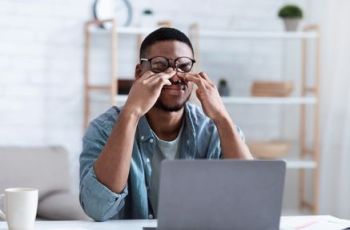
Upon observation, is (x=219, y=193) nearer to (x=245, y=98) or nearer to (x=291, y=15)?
(x=245, y=98)

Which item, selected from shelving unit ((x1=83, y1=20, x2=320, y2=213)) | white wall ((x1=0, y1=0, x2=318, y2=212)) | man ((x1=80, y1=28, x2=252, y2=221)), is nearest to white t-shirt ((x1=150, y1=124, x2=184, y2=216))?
man ((x1=80, y1=28, x2=252, y2=221))

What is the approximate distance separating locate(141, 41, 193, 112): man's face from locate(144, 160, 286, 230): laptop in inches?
21.2

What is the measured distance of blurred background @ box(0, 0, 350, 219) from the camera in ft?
12.3

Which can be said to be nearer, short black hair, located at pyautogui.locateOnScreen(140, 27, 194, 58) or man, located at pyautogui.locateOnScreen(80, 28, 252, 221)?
man, located at pyautogui.locateOnScreen(80, 28, 252, 221)

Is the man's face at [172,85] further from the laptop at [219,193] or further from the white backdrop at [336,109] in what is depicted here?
the white backdrop at [336,109]

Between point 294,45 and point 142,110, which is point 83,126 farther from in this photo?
point 142,110

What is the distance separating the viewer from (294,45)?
419 cm

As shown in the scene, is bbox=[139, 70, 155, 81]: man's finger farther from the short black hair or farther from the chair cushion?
the chair cushion

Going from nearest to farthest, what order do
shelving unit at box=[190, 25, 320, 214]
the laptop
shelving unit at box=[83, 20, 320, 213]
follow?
the laptop
shelving unit at box=[83, 20, 320, 213]
shelving unit at box=[190, 25, 320, 214]

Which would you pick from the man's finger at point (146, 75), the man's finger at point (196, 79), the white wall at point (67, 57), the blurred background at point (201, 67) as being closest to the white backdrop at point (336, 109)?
the blurred background at point (201, 67)

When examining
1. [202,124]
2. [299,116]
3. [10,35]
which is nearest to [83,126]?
[10,35]

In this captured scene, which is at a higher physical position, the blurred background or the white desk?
the blurred background

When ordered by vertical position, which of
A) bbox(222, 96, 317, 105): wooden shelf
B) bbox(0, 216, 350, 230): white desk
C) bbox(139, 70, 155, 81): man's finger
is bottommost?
bbox(0, 216, 350, 230): white desk

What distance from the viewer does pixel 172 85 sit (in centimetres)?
194
